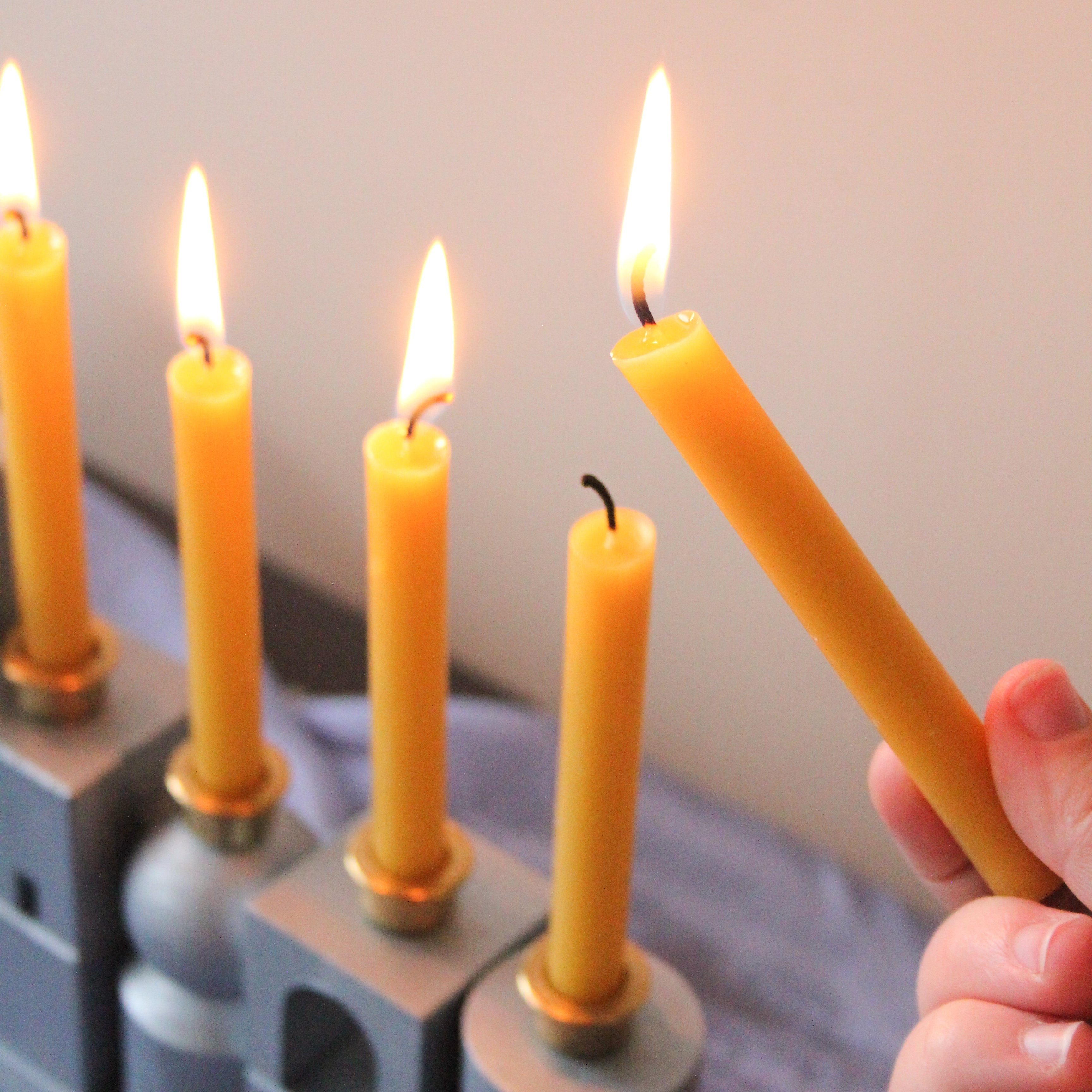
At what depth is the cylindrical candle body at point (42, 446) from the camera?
40 cm

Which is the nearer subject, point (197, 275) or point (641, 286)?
point (641, 286)

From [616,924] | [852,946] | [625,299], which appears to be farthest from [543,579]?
[625,299]

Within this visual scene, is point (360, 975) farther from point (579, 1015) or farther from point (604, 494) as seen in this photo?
point (604, 494)

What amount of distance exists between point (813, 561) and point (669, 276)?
1.10 feet

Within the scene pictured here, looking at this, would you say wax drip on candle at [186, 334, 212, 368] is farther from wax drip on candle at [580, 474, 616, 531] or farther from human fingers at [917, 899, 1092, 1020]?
human fingers at [917, 899, 1092, 1020]

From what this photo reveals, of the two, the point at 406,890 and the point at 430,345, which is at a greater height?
the point at 430,345

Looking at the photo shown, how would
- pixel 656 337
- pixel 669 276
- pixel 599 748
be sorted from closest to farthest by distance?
pixel 656 337 → pixel 599 748 → pixel 669 276

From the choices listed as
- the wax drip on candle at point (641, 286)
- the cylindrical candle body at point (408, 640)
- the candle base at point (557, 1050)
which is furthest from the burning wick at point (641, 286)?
the candle base at point (557, 1050)

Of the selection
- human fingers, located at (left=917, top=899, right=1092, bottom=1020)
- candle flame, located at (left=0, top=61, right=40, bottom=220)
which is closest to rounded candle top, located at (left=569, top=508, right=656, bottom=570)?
human fingers, located at (left=917, top=899, right=1092, bottom=1020)

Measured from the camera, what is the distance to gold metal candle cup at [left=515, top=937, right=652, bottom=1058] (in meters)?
0.35

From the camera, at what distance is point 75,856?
438 mm

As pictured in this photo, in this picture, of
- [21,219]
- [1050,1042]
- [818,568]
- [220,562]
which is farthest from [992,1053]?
[21,219]

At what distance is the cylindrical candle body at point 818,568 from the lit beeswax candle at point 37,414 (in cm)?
24

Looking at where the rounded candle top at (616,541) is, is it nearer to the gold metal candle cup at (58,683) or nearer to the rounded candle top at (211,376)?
the rounded candle top at (211,376)
